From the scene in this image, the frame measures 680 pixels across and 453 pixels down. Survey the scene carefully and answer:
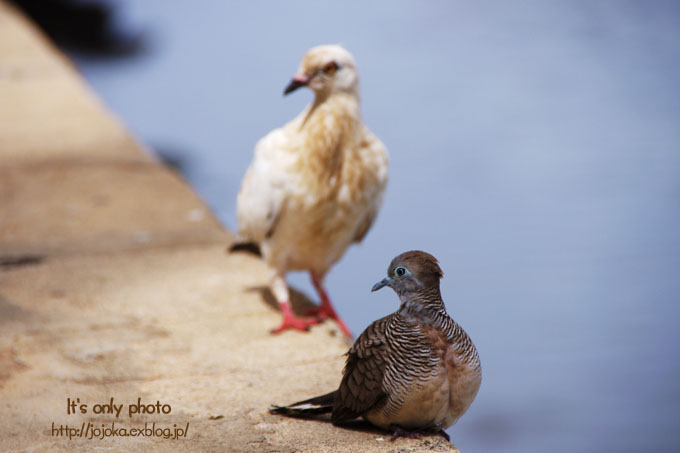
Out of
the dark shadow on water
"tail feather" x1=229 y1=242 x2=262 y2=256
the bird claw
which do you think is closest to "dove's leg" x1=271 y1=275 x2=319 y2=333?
the bird claw

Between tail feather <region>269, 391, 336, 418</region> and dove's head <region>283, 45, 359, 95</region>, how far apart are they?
1107 mm

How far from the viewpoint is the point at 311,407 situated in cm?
218

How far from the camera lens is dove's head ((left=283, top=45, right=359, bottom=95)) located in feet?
9.21

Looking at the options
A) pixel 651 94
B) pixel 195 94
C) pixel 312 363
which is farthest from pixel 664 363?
pixel 195 94

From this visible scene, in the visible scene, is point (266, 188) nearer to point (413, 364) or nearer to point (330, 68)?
point (330, 68)

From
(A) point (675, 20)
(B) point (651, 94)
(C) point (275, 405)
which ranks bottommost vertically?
(C) point (275, 405)

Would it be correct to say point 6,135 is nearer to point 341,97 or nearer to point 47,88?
point 47,88

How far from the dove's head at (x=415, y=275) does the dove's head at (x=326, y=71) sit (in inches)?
40.6

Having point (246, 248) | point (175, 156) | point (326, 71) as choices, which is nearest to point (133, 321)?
point (246, 248)

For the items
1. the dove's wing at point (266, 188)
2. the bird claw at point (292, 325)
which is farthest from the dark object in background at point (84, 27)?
the bird claw at point (292, 325)

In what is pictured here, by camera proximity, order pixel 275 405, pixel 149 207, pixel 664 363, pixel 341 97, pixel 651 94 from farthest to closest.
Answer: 1. pixel 651 94
2. pixel 664 363
3. pixel 149 207
4. pixel 341 97
5. pixel 275 405

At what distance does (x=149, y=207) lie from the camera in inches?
157

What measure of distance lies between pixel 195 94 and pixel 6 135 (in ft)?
9.25

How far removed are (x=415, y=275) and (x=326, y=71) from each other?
1.10 meters
